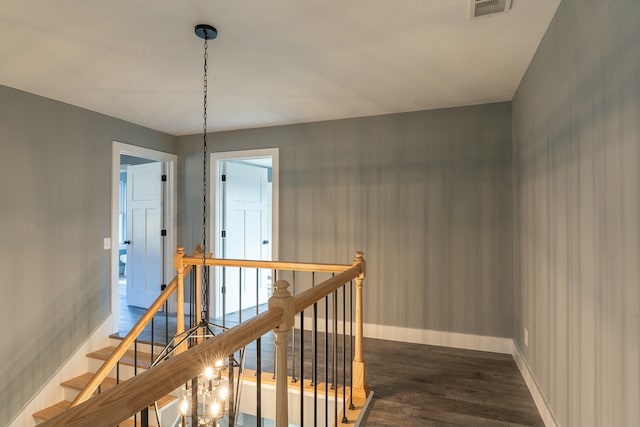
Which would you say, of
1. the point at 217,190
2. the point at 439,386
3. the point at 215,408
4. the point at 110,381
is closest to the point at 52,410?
the point at 110,381

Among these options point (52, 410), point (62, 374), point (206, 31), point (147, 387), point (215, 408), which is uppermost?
point (206, 31)

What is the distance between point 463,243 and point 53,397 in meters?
4.16

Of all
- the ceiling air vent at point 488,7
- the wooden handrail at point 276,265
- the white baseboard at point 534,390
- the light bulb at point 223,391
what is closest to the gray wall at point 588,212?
the white baseboard at point 534,390

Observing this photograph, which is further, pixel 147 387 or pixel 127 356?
pixel 127 356

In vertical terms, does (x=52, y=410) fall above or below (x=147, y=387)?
below

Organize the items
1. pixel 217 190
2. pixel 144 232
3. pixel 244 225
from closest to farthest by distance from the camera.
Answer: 1. pixel 217 190
2. pixel 144 232
3. pixel 244 225

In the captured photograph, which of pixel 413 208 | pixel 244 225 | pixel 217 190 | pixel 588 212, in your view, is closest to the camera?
pixel 588 212

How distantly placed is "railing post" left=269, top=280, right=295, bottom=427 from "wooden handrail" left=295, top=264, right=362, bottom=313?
0.09 meters

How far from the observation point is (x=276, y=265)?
112 inches

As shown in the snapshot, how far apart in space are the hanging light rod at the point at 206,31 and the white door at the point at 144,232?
3113mm

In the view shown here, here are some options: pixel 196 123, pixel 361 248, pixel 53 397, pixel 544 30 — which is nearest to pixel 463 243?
pixel 361 248

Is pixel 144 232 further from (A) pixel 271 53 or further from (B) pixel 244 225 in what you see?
(A) pixel 271 53

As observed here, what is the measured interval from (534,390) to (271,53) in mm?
3019

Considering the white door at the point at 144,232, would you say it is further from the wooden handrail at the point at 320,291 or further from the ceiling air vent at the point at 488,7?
the ceiling air vent at the point at 488,7
